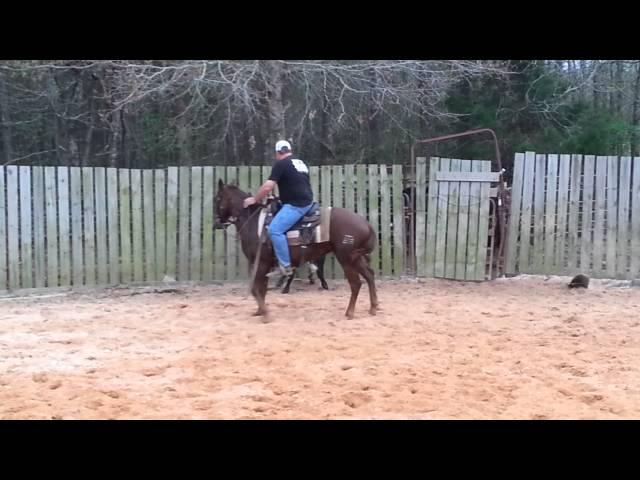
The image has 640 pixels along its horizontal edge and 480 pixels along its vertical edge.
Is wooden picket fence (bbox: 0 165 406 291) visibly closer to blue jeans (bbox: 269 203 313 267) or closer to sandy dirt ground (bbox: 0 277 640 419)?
sandy dirt ground (bbox: 0 277 640 419)

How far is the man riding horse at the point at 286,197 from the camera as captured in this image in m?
7.79

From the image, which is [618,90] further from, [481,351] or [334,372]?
[334,372]

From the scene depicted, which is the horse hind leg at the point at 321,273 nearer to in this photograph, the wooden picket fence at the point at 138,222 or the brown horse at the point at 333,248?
the wooden picket fence at the point at 138,222

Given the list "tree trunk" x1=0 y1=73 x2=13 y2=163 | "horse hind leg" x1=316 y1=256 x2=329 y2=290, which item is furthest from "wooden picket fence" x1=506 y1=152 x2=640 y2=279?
"tree trunk" x1=0 y1=73 x2=13 y2=163

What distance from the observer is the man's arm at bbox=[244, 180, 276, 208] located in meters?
7.76

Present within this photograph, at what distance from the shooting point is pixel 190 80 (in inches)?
444

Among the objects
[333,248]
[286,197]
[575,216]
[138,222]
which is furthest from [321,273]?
[575,216]

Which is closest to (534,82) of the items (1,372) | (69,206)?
(69,206)

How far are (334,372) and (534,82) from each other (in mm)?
10263

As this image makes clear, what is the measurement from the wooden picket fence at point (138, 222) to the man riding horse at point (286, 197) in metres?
2.58

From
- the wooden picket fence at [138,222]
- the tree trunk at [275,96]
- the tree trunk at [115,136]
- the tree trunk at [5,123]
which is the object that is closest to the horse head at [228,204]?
the wooden picket fence at [138,222]

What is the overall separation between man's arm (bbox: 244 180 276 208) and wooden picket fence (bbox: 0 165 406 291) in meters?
2.27

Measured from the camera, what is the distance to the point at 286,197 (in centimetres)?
788

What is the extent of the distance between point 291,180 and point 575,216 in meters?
5.39
